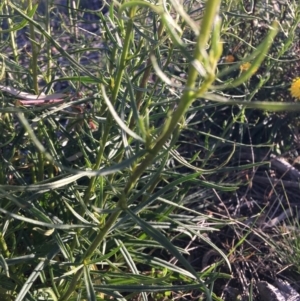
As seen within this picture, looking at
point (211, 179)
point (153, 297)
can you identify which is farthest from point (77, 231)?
point (211, 179)

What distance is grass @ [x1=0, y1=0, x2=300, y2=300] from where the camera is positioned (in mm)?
866

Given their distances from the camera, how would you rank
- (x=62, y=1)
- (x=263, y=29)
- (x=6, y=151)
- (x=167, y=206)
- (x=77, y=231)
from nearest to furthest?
(x=77, y=231), (x=6, y=151), (x=167, y=206), (x=263, y=29), (x=62, y=1)

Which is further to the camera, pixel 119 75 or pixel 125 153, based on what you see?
pixel 119 75

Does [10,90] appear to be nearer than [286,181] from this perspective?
Yes

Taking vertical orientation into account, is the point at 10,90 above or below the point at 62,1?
above

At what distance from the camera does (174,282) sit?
1.83 meters

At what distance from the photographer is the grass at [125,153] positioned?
2.84 ft

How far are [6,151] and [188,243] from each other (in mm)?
738

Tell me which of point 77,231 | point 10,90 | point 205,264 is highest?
point 10,90

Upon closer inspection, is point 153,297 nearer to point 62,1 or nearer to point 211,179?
point 211,179

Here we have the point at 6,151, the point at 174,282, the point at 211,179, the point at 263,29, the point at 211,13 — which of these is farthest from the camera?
the point at 263,29

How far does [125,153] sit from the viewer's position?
1.03 meters

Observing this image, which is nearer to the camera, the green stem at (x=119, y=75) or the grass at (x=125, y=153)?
the grass at (x=125, y=153)

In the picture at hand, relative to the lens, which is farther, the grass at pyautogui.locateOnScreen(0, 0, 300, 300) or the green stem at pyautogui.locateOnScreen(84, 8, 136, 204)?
the green stem at pyautogui.locateOnScreen(84, 8, 136, 204)
